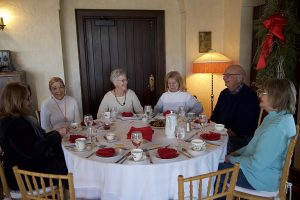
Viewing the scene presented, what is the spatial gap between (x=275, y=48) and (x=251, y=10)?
109 centimetres

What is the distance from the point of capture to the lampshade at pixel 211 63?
13.0 ft

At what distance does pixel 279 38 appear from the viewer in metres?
2.91

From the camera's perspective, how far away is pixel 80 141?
196cm

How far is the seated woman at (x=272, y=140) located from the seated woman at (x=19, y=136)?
151 cm

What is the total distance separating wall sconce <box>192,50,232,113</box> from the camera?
3969 millimetres

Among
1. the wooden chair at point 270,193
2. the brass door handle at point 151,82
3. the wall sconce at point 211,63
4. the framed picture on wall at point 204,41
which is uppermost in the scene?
the framed picture on wall at point 204,41

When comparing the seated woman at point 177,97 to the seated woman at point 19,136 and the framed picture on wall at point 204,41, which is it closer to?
the framed picture on wall at point 204,41

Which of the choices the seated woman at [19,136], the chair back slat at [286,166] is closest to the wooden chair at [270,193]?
the chair back slat at [286,166]

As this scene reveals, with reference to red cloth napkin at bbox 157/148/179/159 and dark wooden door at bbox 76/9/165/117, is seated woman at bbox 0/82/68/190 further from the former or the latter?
dark wooden door at bbox 76/9/165/117

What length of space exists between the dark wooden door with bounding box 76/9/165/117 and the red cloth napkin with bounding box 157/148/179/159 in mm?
2533

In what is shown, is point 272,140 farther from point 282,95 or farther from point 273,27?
point 273,27

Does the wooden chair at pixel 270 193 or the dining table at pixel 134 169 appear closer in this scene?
the dining table at pixel 134 169

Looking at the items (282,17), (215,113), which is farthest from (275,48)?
(215,113)

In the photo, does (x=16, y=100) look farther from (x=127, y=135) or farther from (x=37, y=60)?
(x=37, y=60)
